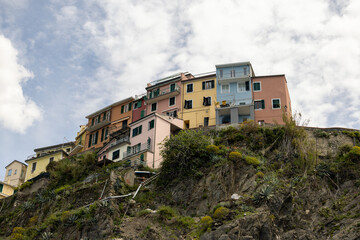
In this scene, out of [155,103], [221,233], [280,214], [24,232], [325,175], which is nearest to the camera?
[221,233]

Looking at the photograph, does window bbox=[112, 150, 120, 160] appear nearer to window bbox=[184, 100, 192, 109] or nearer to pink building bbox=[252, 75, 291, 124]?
window bbox=[184, 100, 192, 109]

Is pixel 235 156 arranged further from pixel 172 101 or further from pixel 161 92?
pixel 161 92

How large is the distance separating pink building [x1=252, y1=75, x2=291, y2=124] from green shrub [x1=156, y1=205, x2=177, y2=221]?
24.4 meters

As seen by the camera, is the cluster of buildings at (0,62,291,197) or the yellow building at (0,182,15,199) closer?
the cluster of buildings at (0,62,291,197)

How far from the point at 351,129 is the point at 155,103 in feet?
96.0

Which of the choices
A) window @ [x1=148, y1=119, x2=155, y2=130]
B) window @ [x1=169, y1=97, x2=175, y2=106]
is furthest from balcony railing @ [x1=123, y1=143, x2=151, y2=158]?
window @ [x1=169, y1=97, x2=175, y2=106]

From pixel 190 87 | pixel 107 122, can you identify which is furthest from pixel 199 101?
pixel 107 122

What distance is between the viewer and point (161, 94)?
68.8m

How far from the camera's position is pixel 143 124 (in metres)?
59.2

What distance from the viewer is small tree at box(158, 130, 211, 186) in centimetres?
4462

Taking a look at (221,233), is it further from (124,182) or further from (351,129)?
(351,129)

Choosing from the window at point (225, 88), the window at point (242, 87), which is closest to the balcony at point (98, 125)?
the window at point (225, 88)

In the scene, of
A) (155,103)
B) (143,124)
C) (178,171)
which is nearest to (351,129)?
(178,171)

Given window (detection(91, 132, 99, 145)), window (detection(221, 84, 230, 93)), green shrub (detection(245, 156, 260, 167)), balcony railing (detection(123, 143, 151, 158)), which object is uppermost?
window (detection(221, 84, 230, 93))
